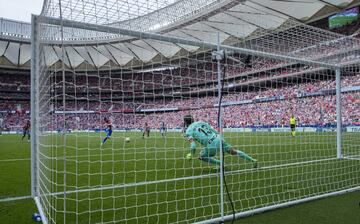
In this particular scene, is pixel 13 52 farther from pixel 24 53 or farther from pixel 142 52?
pixel 142 52

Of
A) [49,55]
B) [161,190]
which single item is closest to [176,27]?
[161,190]

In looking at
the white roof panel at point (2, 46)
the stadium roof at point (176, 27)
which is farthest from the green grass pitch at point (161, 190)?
the white roof panel at point (2, 46)

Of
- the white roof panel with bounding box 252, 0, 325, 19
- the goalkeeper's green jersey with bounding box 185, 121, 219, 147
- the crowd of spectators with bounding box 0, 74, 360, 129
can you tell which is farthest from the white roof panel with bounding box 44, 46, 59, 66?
the white roof panel with bounding box 252, 0, 325, 19

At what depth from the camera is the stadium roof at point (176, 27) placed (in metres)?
4.67

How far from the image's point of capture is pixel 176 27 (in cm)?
2430

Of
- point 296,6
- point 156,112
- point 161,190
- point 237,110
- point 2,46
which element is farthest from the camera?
point 2,46

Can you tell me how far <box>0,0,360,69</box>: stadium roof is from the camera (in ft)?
15.3

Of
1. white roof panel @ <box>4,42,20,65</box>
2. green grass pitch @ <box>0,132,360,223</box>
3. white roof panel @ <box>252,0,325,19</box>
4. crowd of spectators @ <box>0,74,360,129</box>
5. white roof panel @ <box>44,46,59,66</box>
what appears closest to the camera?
green grass pitch @ <box>0,132,360,223</box>

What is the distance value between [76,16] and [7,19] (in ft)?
144

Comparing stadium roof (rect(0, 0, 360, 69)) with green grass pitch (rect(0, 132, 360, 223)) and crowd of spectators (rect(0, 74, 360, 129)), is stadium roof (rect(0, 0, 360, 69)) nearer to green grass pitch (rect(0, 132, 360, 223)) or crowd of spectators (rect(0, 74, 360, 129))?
crowd of spectators (rect(0, 74, 360, 129))

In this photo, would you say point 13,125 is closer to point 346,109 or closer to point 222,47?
point 346,109

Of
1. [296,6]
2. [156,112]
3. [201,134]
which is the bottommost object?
[201,134]

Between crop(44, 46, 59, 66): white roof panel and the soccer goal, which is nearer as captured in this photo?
the soccer goal

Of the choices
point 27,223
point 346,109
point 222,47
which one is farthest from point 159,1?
point 346,109
